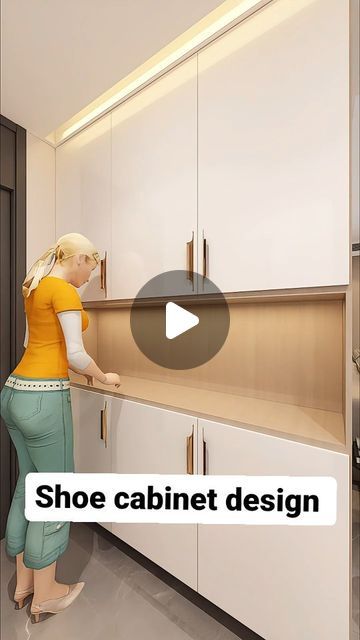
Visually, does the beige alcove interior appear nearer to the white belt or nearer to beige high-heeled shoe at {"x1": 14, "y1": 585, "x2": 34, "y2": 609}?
the white belt

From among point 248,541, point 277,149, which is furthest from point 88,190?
point 248,541

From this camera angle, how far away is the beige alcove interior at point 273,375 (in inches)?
54.3

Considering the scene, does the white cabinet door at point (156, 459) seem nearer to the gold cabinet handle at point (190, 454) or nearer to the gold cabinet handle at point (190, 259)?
the gold cabinet handle at point (190, 454)

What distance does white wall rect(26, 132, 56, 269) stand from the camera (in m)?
2.07

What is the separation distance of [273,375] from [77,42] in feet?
5.47

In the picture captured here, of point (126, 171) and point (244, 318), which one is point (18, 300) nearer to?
point (126, 171)

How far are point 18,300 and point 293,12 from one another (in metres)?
1.83

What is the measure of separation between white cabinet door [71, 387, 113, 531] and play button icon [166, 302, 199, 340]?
0.59 meters

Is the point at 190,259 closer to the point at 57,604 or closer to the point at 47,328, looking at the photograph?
the point at 47,328

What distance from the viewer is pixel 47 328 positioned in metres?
1.41

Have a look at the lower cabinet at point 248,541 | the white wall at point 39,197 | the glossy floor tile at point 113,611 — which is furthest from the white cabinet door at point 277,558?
the white wall at point 39,197

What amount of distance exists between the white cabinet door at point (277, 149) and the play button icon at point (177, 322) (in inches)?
10.0

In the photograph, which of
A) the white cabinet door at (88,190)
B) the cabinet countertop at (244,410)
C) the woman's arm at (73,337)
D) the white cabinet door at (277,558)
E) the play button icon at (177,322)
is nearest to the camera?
the white cabinet door at (277,558)

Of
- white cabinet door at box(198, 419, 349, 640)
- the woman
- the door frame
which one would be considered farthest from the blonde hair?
white cabinet door at box(198, 419, 349, 640)
